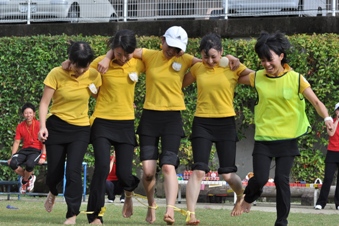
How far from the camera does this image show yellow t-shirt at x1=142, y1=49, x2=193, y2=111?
10.6 meters

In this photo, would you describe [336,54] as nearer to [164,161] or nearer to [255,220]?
[255,220]

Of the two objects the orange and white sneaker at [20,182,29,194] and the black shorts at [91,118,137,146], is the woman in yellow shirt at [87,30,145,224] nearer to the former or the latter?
the black shorts at [91,118,137,146]

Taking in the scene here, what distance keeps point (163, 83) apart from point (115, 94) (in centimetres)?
56

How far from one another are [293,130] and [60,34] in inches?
410

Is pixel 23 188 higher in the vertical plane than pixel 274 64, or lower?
lower

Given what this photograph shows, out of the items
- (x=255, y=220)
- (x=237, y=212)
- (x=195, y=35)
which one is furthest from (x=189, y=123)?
(x=237, y=212)

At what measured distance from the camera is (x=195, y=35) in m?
18.9

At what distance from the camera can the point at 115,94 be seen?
10.5 meters

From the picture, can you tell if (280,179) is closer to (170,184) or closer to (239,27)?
(170,184)

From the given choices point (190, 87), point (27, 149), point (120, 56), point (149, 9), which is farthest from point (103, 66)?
point (149, 9)

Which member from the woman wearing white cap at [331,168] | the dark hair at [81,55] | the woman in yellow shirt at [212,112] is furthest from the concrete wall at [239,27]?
the dark hair at [81,55]

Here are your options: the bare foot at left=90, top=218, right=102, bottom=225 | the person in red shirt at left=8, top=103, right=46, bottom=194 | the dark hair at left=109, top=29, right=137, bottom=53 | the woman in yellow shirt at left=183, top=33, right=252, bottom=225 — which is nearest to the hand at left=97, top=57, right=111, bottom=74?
the dark hair at left=109, top=29, right=137, bottom=53

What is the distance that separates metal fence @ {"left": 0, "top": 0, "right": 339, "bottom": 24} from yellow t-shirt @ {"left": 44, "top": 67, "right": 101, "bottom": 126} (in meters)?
8.85

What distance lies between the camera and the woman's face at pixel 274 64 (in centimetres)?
997
